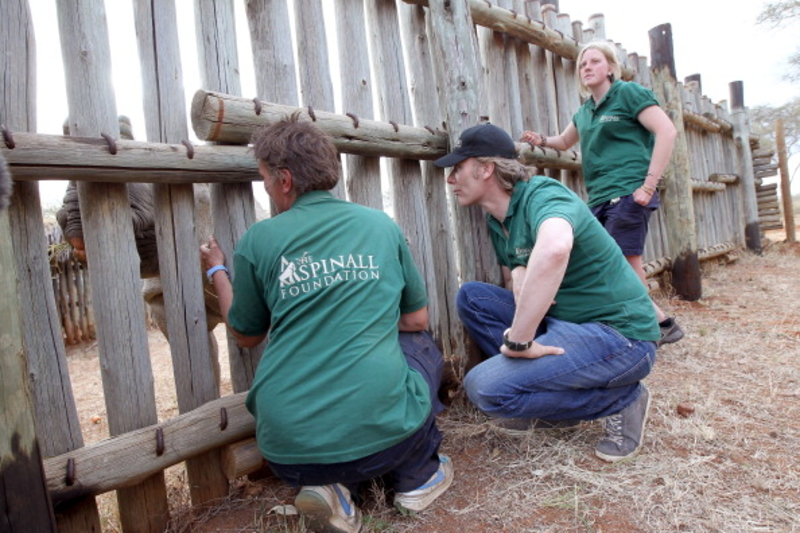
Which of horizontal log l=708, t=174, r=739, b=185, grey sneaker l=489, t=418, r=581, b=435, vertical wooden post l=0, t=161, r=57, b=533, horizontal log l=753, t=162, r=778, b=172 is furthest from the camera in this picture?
horizontal log l=753, t=162, r=778, b=172

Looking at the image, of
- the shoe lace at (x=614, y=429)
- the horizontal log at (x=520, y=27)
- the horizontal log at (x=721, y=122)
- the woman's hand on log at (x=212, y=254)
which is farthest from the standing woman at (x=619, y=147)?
the horizontal log at (x=721, y=122)

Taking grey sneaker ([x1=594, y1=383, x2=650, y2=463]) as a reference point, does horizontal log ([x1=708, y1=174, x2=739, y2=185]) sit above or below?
above

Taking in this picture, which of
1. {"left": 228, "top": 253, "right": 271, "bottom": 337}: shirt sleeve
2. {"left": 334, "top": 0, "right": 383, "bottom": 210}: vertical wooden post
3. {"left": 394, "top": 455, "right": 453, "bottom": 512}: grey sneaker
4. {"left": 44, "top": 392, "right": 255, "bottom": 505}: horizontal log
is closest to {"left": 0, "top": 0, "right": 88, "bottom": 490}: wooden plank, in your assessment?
{"left": 44, "top": 392, "right": 255, "bottom": 505}: horizontal log

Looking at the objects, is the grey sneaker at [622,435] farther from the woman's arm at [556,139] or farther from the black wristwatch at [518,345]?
the woman's arm at [556,139]

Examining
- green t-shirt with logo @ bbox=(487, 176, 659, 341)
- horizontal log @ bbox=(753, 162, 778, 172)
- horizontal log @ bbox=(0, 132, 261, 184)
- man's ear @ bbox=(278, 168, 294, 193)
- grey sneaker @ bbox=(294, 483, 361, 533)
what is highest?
horizontal log @ bbox=(753, 162, 778, 172)

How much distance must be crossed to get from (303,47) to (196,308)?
4.36 ft

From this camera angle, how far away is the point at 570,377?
2234 millimetres

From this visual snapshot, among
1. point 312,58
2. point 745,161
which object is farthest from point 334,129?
point 745,161

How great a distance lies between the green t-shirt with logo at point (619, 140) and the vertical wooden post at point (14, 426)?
3215 mm

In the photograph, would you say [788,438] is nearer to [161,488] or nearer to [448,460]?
[448,460]

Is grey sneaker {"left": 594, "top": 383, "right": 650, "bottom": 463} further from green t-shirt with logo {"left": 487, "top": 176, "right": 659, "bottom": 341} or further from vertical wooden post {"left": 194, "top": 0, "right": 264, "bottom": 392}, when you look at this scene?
vertical wooden post {"left": 194, "top": 0, "right": 264, "bottom": 392}

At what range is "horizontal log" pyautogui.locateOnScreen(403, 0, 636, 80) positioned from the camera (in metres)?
3.38

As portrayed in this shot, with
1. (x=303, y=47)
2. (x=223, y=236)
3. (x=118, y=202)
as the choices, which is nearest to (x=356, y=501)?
(x=223, y=236)

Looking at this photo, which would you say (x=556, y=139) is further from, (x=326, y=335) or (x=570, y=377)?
(x=326, y=335)
